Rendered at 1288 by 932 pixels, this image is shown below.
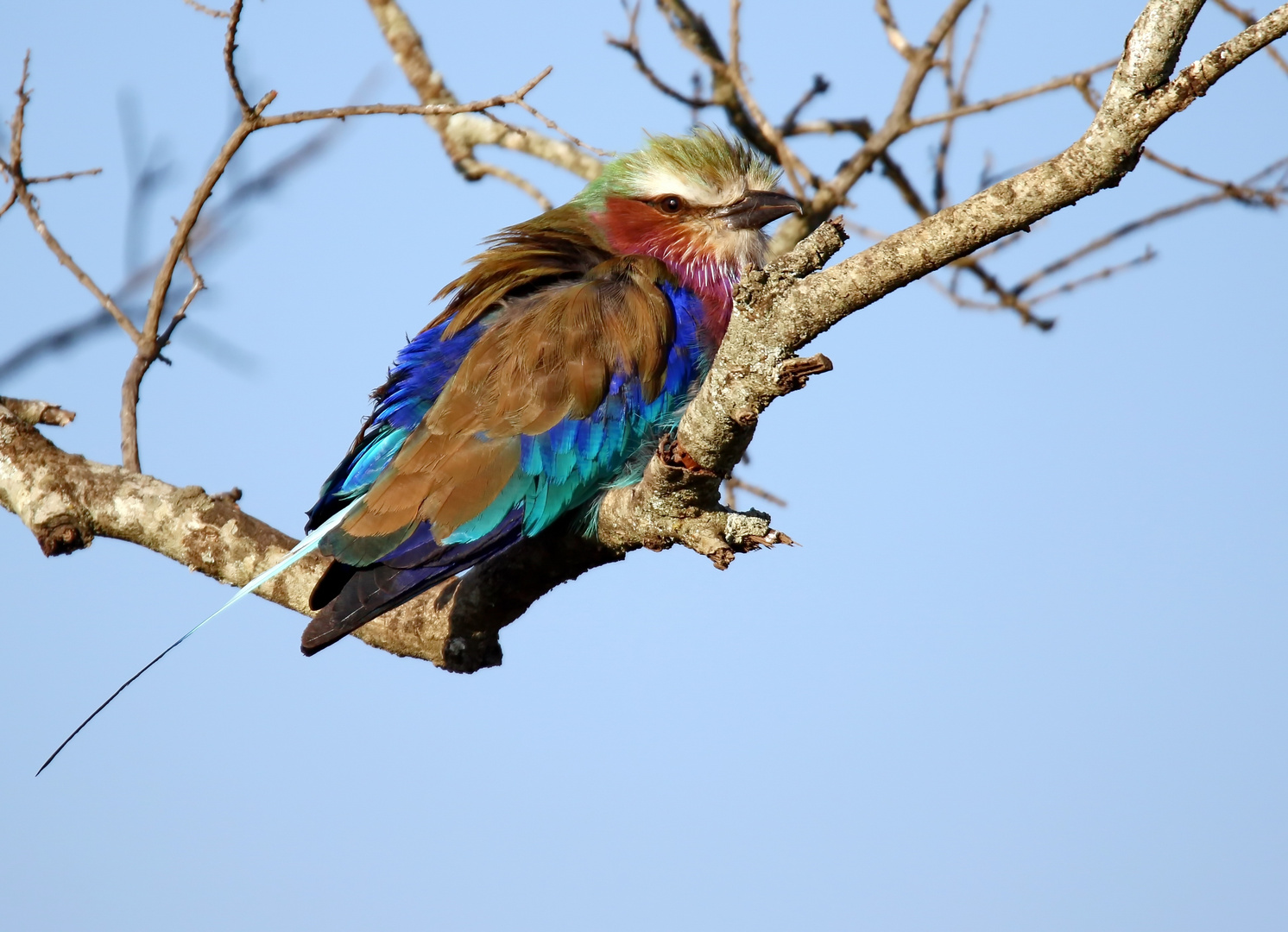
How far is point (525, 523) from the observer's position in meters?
4.03

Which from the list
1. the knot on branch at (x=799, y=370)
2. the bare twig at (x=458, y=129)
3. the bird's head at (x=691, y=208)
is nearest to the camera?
the knot on branch at (x=799, y=370)

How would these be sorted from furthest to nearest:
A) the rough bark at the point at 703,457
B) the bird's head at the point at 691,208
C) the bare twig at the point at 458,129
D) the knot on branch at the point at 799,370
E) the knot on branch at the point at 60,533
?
the bare twig at the point at 458,129, the bird's head at the point at 691,208, the knot on branch at the point at 60,533, the knot on branch at the point at 799,370, the rough bark at the point at 703,457

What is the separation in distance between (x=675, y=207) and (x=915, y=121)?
1404mm

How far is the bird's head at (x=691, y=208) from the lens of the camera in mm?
5207

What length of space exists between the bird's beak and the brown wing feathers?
0.97m

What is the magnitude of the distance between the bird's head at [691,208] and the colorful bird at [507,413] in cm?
33

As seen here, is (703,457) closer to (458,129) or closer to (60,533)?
(60,533)

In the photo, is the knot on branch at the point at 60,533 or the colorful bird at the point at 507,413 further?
the knot on branch at the point at 60,533

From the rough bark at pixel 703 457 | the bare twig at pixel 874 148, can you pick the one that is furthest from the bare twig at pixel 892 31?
the rough bark at pixel 703 457

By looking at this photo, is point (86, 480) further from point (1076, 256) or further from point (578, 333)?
point (1076, 256)

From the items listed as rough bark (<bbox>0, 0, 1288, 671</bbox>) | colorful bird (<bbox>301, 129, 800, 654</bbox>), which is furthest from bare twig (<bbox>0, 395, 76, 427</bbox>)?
colorful bird (<bbox>301, 129, 800, 654</bbox>)

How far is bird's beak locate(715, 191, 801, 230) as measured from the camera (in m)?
5.24

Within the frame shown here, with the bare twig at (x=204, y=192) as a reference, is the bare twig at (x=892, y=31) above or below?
above

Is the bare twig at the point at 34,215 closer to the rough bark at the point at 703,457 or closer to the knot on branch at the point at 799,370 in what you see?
the rough bark at the point at 703,457
